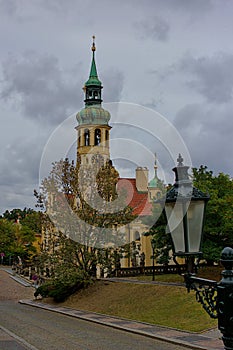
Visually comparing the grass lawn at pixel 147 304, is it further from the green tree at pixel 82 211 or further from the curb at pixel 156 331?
the green tree at pixel 82 211

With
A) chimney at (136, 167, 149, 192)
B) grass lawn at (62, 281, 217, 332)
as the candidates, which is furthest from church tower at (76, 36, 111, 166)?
grass lawn at (62, 281, 217, 332)

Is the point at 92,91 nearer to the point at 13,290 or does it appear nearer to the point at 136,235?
the point at 136,235

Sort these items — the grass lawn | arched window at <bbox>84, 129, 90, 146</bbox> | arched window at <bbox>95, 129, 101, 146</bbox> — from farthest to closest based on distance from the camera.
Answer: arched window at <bbox>84, 129, 90, 146</bbox> < arched window at <bbox>95, 129, 101, 146</bbox> < the grass lawn

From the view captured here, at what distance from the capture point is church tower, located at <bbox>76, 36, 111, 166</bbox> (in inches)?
2336

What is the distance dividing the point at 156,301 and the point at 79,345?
1052 cm

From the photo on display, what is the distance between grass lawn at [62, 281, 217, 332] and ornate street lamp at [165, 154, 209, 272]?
15.4 meters

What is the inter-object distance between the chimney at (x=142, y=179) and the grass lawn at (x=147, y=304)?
30192 millimetres

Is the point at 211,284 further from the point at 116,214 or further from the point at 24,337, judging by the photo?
the point at 116,214

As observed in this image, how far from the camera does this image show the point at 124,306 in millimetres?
27219

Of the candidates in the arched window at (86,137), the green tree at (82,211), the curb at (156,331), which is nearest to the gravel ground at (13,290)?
the green tree at (82,211)

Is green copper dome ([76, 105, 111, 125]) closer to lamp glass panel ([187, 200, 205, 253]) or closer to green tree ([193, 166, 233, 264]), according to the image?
green tree ([193, 166, 233, 264])

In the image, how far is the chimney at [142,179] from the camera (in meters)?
64.2

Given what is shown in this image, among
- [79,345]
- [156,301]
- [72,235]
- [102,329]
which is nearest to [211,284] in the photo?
[79,345]

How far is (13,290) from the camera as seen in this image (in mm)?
45531
